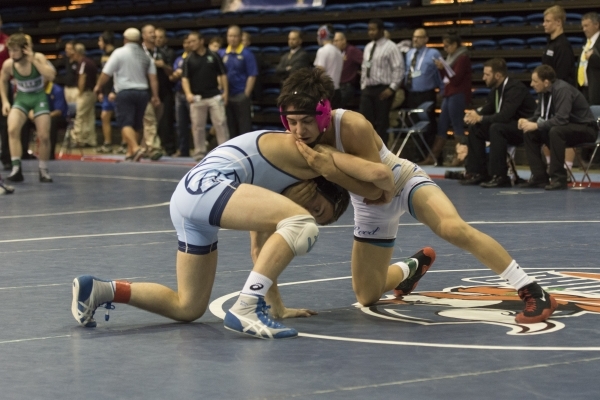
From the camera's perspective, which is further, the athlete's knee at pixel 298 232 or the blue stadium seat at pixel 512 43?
the blue stadium seat at pixel 512 43

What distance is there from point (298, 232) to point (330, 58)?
430 inches

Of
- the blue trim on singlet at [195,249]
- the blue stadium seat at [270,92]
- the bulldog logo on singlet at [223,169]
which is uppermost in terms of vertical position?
the bulldog logo on singlet at [223,169]

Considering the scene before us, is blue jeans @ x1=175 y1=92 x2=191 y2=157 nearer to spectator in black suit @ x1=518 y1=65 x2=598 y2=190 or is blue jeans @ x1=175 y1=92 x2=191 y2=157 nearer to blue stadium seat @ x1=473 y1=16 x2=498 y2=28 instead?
blue stadium seat @ x1=473 y1=16 x2=498 y2=28

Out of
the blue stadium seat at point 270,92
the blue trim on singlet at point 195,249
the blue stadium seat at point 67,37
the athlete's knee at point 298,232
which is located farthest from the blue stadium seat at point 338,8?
the athlete's knee at point 298,232

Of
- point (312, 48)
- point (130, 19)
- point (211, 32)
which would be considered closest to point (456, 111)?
point (312, 48)

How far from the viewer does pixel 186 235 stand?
15.2 feet

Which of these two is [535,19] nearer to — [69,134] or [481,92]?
[481,92]

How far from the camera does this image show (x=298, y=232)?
4.31 m

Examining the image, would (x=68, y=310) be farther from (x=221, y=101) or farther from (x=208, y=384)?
(x=221, y=101)

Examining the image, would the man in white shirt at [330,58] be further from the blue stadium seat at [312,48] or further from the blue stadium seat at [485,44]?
the blue stadium seat at [312,48]

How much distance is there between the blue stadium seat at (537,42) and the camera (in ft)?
49.8

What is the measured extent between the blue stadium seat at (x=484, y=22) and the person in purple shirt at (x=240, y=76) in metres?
3.33

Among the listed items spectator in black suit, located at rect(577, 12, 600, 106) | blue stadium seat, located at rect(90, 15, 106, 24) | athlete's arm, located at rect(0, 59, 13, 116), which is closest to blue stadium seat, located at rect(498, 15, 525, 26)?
spectator in black suit, located at rect(577, 12, 600, 106)

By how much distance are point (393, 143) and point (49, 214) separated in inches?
276
